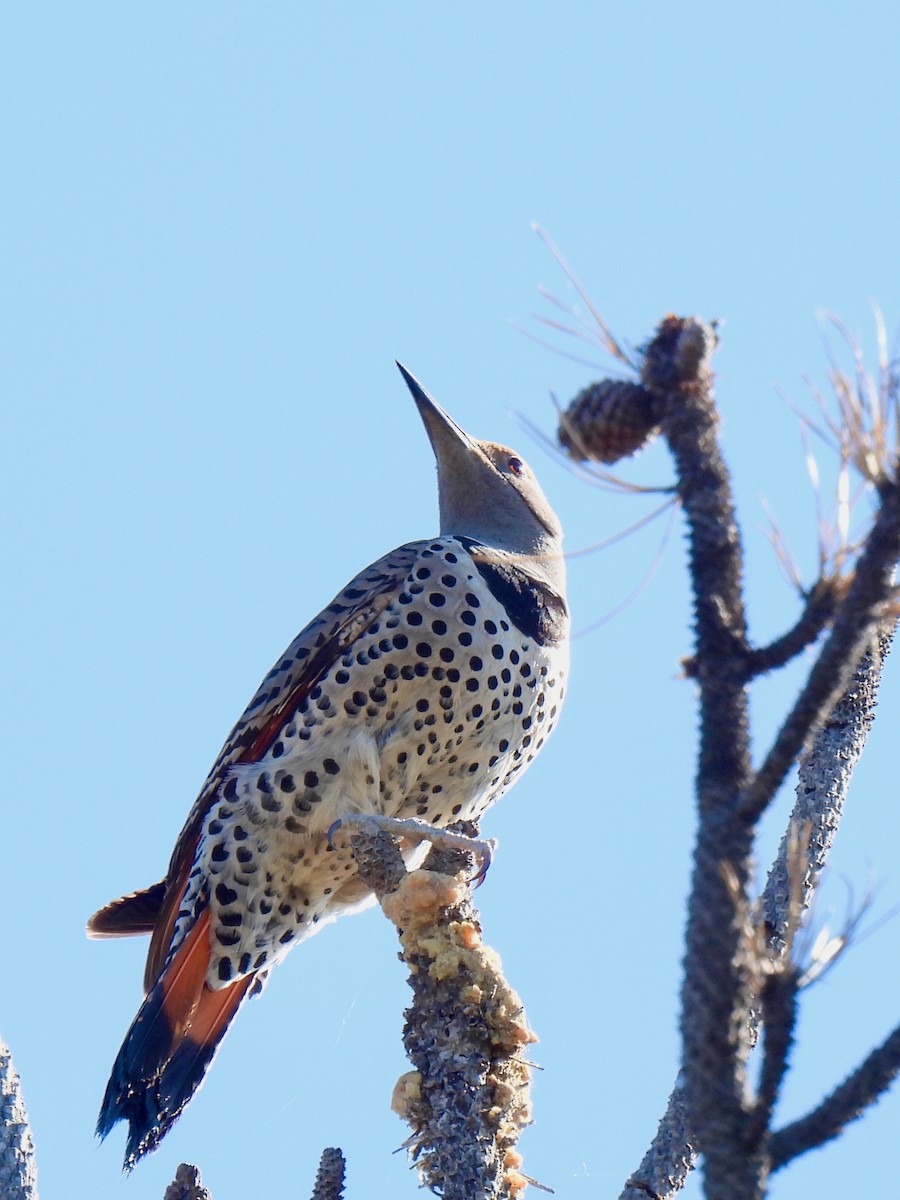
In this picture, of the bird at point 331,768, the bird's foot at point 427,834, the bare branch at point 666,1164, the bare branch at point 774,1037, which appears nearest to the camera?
the bare branch at point 774,1037

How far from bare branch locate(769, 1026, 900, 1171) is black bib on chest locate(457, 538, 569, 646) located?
3621 millimetres

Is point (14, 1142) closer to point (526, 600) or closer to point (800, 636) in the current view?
point (800, 636)

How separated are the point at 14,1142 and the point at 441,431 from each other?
3.95 meters

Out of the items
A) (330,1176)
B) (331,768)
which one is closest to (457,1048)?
(330,1176)

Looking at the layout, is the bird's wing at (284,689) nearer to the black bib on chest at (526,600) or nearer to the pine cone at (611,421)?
the black bib on chest at (526,600)

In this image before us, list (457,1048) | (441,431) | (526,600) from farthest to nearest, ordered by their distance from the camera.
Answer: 1. (441,431)
2. (526,600)
3. (457,1048)

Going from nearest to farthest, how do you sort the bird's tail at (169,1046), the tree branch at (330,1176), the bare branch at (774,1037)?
the bare branch at (774,1037) < the tree branch at (330,1176) < the bird's tail at (169,1046)

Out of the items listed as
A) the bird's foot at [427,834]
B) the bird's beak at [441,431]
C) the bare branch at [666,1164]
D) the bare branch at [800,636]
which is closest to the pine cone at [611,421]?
the bare branch at [800,636]

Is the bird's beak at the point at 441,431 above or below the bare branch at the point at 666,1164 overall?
above

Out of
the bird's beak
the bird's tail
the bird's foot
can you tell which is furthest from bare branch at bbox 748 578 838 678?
the bird's beak

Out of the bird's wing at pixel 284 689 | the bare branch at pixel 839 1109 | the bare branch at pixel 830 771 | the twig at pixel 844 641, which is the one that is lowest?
the bare branch at pixel 839 1109

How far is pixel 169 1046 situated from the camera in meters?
5.29

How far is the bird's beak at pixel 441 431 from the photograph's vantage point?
22.4 feet

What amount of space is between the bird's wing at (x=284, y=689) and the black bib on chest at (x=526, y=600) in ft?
0.95
